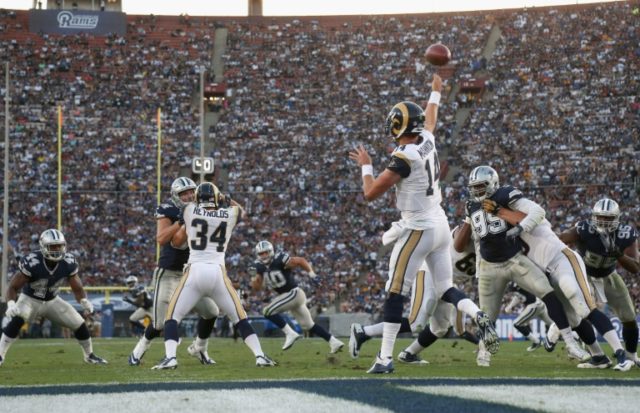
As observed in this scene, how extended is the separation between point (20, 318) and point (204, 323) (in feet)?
6.92

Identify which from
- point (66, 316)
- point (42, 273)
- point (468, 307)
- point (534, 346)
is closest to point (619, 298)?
point (468, 307)

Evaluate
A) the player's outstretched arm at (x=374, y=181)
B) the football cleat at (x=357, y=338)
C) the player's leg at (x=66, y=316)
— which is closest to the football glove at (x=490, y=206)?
the player's outstretched arm at (x=374, y=181)

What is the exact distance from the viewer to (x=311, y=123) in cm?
3656

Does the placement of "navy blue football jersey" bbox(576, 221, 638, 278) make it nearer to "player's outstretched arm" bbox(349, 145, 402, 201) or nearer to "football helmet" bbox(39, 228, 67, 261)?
"player's outstretched arm" bbox(349, 145, 402, 201)

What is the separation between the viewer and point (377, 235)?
3178 centimetres

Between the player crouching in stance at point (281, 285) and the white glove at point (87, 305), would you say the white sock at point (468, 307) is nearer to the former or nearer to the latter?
the white glove at point (87, 305)

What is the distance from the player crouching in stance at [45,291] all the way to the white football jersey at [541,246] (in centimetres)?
500

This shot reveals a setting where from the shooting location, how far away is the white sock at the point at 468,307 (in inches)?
335

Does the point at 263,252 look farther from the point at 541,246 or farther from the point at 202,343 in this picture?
the point at 541,246

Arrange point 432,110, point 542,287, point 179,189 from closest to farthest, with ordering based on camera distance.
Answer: point 542,287 → point 432,110 → point 179,189

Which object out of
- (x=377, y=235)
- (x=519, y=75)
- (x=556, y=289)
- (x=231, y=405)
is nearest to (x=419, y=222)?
(x=556, y=289)

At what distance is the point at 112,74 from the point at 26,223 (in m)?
8.38

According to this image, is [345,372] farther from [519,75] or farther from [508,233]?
[519,75]

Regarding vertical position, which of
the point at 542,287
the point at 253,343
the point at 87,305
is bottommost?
the point at 253,343
